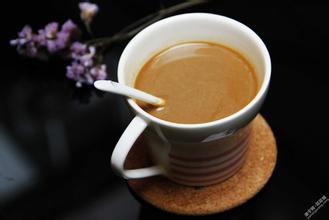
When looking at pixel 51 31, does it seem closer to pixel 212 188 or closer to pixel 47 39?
pixel 47 39

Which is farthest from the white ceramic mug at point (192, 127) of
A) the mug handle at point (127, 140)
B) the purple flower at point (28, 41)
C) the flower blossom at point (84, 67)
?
the purple flower at point (28, 41)

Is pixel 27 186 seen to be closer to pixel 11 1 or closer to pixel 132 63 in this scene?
pixel 132 63

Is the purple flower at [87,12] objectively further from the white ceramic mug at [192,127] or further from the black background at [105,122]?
the white ceramic mug at [192,127]

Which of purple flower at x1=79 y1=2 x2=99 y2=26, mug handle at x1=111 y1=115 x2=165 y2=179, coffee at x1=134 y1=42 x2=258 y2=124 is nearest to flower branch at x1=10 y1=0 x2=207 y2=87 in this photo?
purple flower at x1=79 y1=2 x2=99 y2=26

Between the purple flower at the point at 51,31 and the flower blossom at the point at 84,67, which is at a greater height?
the purple flower at the point at 51,31

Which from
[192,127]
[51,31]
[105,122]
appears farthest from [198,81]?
[51,31]

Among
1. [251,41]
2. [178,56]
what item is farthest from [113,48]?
[251,41]

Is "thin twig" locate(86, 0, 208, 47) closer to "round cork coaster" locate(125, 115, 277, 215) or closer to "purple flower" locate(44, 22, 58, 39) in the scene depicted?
"purple flower" locate(44, 22, 58, 39)
